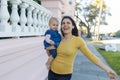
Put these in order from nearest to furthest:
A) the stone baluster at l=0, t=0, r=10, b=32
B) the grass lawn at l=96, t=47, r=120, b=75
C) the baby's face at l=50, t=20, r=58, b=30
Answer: the baby's face at l=50, t=20, r=58, b=30 → the stone baluster at l=0, t=0, r=10, b=32 → the grass lawn at l=96, t=47, r=120, b=75

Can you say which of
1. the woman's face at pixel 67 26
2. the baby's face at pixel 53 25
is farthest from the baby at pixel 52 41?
the woman's face at pixel 67 26

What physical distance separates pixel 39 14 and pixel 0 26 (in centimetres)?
470

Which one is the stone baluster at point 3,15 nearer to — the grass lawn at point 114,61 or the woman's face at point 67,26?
the woman's face at point 67,26

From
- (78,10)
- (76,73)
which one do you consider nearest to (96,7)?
(78,10)

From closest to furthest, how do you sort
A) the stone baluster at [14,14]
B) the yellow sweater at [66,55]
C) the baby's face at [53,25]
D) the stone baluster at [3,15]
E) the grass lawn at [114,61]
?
the yellow sweater at [66,55], the baby's face at [53,25], the stone baluster at [3,15], the stone baluster at [14,14], the grass lawn at [114,61]

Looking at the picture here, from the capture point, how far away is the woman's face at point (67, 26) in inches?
187

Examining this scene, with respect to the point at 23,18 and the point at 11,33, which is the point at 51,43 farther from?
the point at 23,18

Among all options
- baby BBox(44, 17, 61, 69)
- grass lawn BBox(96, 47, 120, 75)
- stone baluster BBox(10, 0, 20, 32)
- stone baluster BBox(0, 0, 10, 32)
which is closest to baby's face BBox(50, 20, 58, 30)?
baby BBox(44, 17, 61, 69)

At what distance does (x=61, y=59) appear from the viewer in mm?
4719

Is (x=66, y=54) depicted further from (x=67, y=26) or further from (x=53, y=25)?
(x=53, y=25)

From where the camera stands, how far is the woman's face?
15.6 ft

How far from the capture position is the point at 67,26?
15.6 feet

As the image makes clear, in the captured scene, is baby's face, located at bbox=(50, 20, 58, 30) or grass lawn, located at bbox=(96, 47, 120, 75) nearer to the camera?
baby's face, located at bbox=(50, 20, 58, 30)

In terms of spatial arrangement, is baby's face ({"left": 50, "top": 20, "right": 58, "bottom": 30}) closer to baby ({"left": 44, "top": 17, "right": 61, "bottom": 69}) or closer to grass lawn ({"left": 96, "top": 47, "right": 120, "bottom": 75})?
baby ({"left": 44, "top": 17, "right": 61, "bottom": 69})
